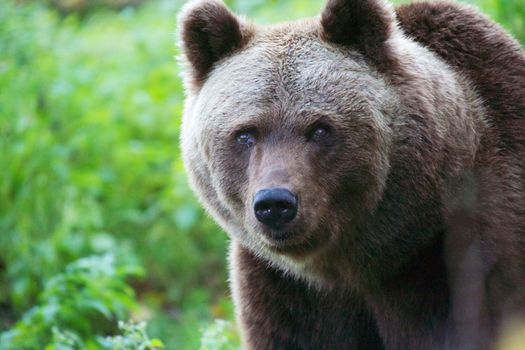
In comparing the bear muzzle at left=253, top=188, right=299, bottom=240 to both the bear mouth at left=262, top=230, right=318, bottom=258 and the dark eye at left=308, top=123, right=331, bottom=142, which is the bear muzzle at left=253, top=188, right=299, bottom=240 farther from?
the dark eye at left=308, top=123, right=331, bottom=142

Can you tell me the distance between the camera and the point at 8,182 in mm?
9477

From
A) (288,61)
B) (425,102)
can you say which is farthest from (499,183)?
(288,61)

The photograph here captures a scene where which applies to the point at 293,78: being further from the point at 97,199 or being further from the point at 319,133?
the point at 97,199

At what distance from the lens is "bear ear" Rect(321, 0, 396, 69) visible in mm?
5539

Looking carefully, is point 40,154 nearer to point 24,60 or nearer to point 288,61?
point 24,60

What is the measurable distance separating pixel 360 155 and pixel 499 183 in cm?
92

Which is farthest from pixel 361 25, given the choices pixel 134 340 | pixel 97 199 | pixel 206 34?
pixel 97 199

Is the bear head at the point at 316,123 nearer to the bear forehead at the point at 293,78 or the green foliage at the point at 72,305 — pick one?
the bear forehead at the point at 293,78

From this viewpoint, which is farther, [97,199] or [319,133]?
[97,199]

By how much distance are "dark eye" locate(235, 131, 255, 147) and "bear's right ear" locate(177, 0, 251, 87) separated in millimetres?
674

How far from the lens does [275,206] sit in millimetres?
5172

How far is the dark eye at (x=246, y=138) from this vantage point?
5574 mm

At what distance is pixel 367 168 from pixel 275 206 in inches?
25.9

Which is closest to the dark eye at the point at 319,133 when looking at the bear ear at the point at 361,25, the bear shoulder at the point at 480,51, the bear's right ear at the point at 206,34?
the bear ear at the point at 361,25
